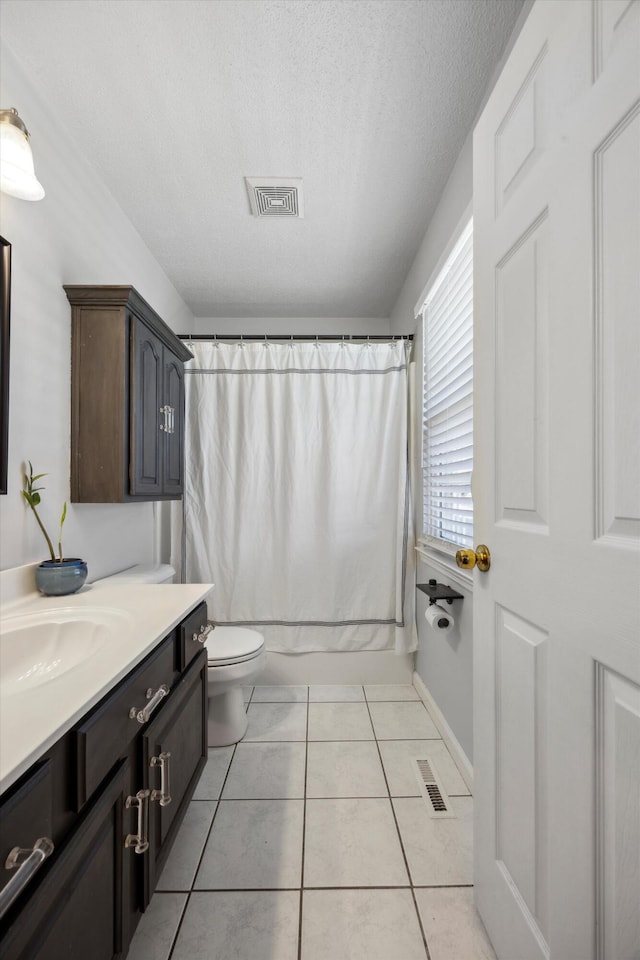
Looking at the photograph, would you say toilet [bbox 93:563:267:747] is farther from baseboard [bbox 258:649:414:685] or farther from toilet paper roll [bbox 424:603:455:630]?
toilet paper roll [bbox 424:603:455:630]

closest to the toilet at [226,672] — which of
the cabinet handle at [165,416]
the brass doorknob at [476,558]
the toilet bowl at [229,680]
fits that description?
the toilet bowl at [229,680]

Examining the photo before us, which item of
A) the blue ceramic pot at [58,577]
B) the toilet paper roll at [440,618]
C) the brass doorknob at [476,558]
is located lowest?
the toilet paper roll at [440,618]

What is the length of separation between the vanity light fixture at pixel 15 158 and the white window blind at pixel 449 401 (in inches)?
53.2

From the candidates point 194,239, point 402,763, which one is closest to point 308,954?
point 402,763

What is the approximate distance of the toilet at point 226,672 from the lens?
1.84 m

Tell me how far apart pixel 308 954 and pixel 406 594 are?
1607 mm

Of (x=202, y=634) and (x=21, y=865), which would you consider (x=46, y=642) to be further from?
(x=21, y=865)

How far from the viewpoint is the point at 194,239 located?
88.7 inches

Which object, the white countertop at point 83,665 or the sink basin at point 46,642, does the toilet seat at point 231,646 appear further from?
the sink basin at point 46,642

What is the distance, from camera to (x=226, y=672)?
1847 millimetres

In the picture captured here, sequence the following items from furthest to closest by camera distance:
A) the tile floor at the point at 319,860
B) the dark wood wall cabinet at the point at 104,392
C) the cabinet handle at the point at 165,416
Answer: the cabinet handle at the point at 165,416 → the dark wood wall cabinet at the point at 104,392 → the tile floor at the point at 319,860

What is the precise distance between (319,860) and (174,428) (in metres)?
1.78

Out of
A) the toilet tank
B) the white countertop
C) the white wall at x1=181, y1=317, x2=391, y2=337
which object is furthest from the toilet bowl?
the white wall at x1=181, y1=317, x2=391, y2=337

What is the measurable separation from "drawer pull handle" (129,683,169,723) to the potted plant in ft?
1.65
